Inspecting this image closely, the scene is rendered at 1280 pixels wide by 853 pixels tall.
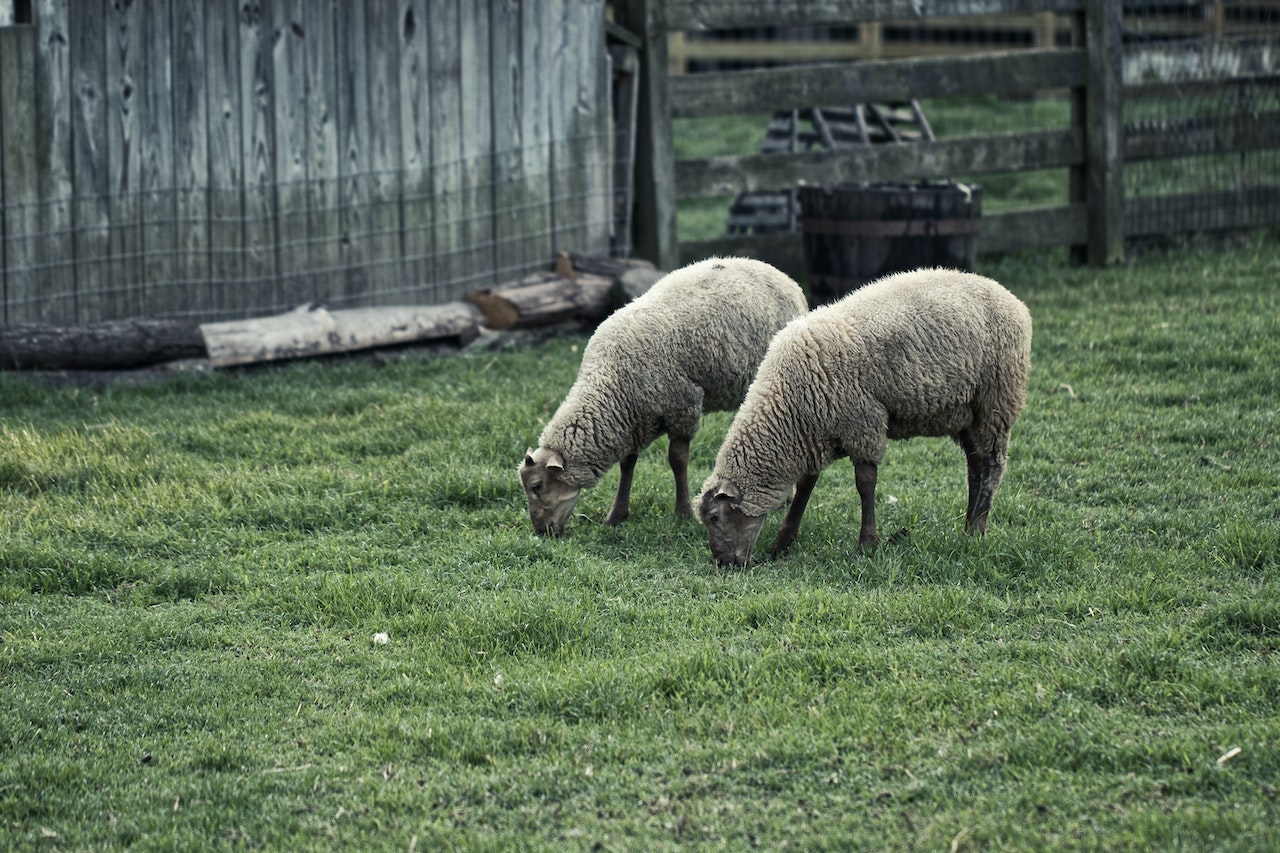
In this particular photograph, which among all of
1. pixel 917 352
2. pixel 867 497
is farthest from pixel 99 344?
pixel 917 352

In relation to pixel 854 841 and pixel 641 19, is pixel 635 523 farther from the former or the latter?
pixel 641 19

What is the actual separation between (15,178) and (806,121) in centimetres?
896

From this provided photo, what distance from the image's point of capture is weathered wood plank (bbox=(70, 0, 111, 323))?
8953 millimetres

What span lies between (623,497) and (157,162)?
14.6 ft

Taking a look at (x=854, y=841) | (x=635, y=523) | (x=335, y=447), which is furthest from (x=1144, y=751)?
(x=335, y=447)

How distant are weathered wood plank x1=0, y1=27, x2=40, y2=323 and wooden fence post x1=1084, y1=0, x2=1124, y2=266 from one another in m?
8.13

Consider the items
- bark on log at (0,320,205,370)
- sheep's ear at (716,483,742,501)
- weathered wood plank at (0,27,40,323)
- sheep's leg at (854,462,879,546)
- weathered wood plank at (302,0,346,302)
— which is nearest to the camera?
sheep's ear at (716,483,742,501)

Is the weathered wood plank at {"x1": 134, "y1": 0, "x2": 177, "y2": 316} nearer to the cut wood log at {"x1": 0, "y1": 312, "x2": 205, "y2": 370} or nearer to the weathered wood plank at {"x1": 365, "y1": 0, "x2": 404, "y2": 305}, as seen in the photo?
the cut wood log at {"x1": 0, "y1": 312, "x2": 205, "y2": 370}

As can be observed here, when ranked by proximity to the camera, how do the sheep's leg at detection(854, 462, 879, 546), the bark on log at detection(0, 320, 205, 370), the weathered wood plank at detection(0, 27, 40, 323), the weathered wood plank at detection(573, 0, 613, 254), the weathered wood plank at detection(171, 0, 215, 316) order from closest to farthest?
the sheep's leg at detection(854, 462, 879, 546)
the bark on log at detection(0, 320, 205, 370)
the weathered wood plank at detection(0, 27, 40, 323)
the weathered wood plank at detection(171, 0, 215, 316)
the weathered wood plank at detection(573, 0, 613, 254)

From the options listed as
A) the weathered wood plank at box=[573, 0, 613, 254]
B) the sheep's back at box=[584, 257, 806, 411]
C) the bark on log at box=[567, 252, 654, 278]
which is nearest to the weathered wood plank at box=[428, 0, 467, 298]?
the bark on log at box=[567, 252, 654, 278]

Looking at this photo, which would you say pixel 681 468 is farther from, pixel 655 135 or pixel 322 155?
pixel 655 135

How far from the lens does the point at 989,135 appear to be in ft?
37.9

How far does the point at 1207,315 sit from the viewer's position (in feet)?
31.3

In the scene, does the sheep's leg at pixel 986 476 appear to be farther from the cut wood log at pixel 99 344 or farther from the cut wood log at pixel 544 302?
the cut wood log at pixel 99 344
